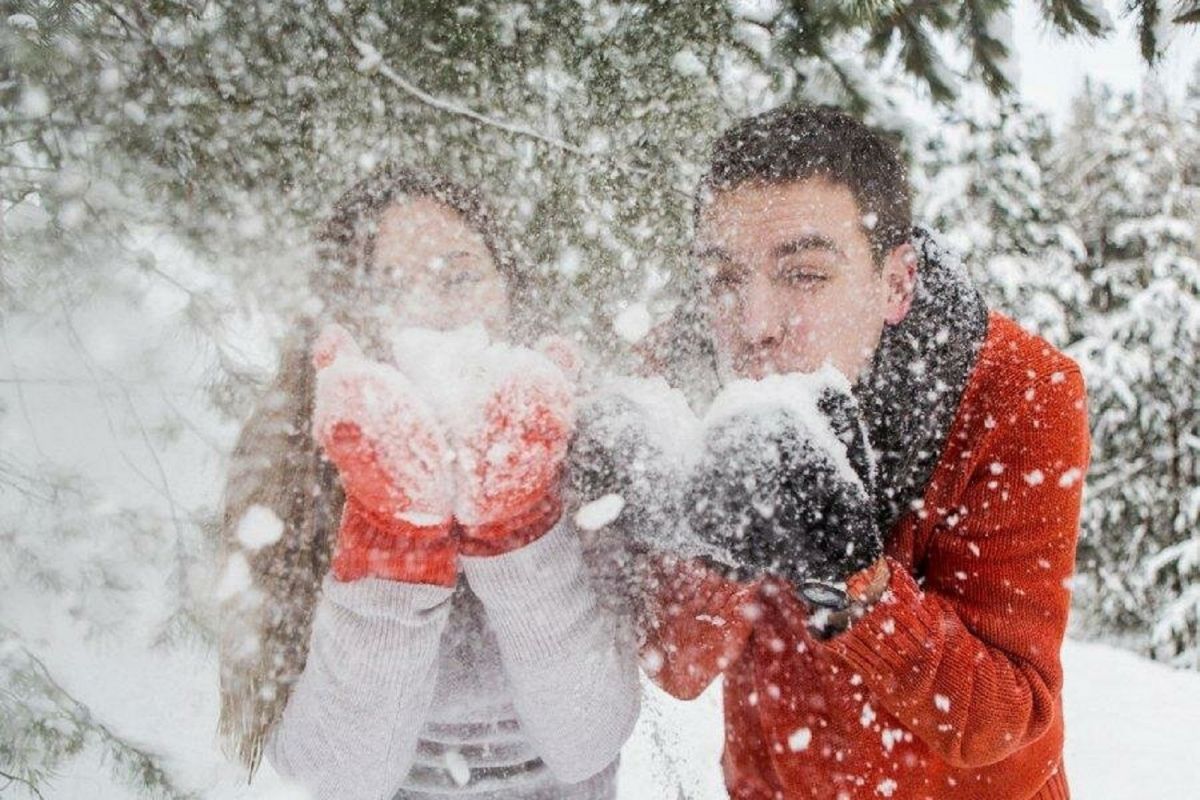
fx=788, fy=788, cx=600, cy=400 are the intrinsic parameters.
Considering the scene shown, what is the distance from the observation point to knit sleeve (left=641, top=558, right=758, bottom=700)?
56.0 inches

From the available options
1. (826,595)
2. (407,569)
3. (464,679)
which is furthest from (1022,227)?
(407,569)

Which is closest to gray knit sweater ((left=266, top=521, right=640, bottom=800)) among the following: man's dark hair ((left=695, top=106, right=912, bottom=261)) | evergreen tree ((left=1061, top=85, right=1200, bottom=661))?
man's dark hair ((left=695, top=106, right=912, bottom=261))

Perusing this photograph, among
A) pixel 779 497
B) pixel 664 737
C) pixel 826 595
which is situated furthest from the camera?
pixel 664 737

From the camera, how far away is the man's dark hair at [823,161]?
4.79 ft

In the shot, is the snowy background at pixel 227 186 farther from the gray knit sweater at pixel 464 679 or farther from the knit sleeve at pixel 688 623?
the knit sleeve at pixel 688 623

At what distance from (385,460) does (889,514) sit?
91 centimetres

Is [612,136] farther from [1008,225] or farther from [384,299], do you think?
[1008,225]

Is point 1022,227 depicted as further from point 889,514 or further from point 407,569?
point 407,569

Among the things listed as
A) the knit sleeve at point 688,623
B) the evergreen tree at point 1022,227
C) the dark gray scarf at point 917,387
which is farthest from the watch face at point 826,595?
the evergreen tree at point 1022,227

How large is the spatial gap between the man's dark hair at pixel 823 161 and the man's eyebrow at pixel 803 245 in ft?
0.38

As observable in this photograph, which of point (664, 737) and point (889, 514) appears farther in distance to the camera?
point (664, 737)

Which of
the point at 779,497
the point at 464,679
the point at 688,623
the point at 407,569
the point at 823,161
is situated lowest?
the point at 464,679

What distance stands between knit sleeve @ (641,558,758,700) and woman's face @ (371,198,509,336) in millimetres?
570

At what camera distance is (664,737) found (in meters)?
2.27
